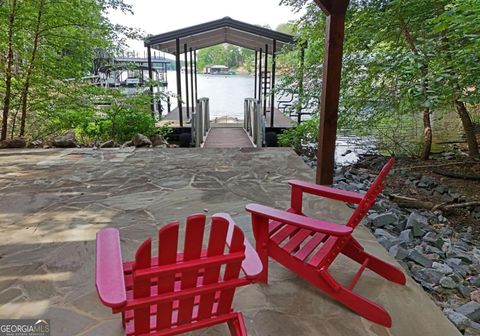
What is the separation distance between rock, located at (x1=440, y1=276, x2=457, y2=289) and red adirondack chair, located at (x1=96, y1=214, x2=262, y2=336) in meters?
1.46

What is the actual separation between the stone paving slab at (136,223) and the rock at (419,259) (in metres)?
0.27

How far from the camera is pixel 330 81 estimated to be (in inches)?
138

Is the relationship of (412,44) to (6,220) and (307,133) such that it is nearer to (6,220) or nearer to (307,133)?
(307,133)

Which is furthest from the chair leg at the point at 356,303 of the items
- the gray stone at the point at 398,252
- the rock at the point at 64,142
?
the rock at the point at 64,142

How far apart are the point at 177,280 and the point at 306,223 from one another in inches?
27.9

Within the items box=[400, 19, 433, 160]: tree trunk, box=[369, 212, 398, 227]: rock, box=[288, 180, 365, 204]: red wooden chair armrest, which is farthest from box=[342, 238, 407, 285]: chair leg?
box=[400, 19, 433, 160]: tree trunk

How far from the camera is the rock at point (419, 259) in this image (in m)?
2.41

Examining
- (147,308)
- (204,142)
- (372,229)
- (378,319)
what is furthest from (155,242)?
(204,142)

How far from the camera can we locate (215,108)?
53.1 ft

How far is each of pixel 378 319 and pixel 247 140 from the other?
22.6 feet

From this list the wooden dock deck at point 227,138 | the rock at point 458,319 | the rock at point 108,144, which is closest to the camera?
the rock at point 458,319

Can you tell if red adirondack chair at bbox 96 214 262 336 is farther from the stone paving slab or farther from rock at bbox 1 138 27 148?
rock at bbox 1 138 27 148

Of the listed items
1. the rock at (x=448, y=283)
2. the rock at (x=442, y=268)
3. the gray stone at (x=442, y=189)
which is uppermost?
the gray stone at (x=442, y=189)

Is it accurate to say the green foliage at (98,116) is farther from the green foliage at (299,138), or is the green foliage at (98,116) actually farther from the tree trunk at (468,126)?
the tree trunk at (468,126)
